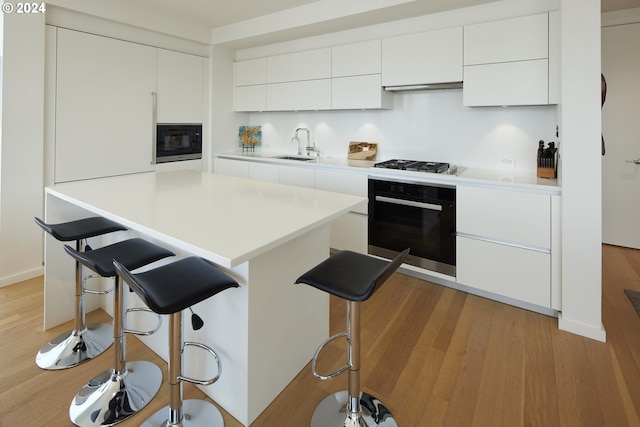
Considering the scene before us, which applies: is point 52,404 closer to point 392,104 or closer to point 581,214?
point 581,214

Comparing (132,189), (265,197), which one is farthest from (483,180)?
(132,189)

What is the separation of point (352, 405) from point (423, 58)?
2.81 meters

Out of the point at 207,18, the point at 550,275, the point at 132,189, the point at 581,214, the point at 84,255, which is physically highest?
the point at 207,18

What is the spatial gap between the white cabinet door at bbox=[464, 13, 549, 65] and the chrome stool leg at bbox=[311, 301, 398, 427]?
7.90 ft

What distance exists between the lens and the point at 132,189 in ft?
7.31

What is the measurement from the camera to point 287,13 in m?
3.75

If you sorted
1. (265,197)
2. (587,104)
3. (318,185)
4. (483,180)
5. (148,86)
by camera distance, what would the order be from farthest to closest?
(148,86) < (318,185) < (483,180) < (587,104) < (265,197)

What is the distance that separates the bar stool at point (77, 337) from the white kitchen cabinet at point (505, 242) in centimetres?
247

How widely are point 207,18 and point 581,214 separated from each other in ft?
13.4

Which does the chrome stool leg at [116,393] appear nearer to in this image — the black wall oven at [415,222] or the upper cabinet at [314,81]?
the black wall oven at [415,222]

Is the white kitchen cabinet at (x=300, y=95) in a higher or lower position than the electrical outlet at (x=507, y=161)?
higher

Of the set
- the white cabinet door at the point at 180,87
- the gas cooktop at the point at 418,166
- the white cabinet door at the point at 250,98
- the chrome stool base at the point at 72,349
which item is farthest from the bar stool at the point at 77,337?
the white cabinet door at the point at 250,98

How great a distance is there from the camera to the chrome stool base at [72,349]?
2.03m

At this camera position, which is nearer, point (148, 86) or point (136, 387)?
point (136, 387)
